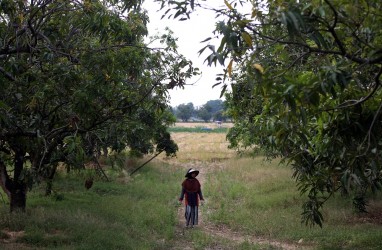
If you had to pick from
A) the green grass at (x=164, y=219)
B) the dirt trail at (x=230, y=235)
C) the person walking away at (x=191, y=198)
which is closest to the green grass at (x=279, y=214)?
the green grass at (x=164, y=219)

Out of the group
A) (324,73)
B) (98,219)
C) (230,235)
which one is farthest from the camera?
(98,219)

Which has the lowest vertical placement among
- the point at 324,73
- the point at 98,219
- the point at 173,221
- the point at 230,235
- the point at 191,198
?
the point at 230,235

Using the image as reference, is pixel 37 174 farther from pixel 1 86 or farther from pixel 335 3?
pixel 335 3

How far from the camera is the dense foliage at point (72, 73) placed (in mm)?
6344

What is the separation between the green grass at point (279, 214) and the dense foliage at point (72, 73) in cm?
475

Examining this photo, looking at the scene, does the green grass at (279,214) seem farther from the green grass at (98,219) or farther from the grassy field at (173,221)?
the green grass at (98,219)

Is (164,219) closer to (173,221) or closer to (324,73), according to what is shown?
(173,221)

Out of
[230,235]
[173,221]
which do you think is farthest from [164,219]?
[230,235]

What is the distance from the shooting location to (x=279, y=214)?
12.8 meters

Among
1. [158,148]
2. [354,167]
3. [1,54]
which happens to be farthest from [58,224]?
[158,148]

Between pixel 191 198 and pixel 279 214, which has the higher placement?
pixel 191 198

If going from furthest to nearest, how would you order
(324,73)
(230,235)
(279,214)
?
(279,214)
(230,235)
(324,73)

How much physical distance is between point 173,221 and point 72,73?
6395 mm

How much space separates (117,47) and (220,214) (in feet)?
22.7
